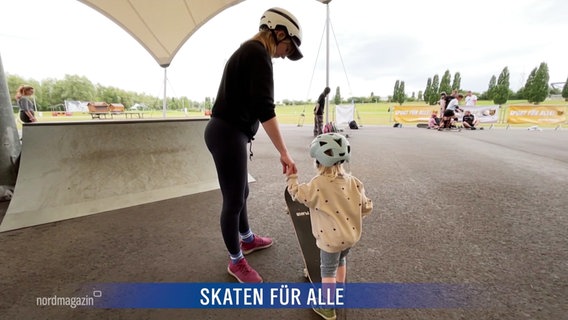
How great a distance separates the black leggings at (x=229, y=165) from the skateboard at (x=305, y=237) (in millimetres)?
370

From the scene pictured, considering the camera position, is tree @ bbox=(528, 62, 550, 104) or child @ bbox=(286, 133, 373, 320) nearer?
child @ bbox=(286, 133, 373, 320)

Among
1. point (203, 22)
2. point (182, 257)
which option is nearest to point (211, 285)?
point (182, 257)

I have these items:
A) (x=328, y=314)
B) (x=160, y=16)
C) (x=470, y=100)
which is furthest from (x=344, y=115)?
(x=328, y=314)

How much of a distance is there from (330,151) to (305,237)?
31.4 inches

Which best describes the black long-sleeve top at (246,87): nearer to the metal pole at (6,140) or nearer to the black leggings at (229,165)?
the black leggings at (229,165)

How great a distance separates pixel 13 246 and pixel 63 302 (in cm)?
120

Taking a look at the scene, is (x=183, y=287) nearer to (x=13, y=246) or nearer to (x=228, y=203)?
(x=228, y=203)

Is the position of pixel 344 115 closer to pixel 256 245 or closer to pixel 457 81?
pixel 256 245

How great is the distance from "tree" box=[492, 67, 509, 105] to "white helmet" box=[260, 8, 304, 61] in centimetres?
4628

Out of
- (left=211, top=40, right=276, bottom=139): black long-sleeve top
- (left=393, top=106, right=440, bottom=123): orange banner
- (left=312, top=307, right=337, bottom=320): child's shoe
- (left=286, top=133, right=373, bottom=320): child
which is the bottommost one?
(left=312, top=307, right=337, bottom=320): child's shoe

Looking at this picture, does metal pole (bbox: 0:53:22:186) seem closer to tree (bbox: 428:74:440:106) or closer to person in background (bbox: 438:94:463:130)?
person in background (bbox: 438:94:463:130)

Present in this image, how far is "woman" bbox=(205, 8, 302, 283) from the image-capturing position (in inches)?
54.9

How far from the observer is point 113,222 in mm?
2619

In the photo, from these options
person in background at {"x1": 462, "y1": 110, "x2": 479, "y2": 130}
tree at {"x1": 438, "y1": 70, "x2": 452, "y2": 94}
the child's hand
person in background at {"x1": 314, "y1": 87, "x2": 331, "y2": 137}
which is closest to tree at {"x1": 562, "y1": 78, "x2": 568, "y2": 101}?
tree at {"x1": 438, "y1": 70, "x2": 452, "y2": 94}
